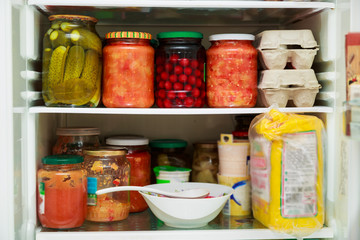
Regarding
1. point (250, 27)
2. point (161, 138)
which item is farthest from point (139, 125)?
point (250, 27)

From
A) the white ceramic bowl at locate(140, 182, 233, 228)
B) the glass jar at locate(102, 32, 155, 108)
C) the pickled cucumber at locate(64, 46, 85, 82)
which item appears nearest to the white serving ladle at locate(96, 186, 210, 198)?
the white ceramic bowl at locate(140, 182, 233, 228)

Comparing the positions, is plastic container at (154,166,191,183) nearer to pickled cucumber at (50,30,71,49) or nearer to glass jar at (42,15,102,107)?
glass jar at (42,15,102,107)

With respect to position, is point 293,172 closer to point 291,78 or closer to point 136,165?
point 291,78

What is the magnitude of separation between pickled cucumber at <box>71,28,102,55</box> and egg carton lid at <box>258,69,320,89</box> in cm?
56

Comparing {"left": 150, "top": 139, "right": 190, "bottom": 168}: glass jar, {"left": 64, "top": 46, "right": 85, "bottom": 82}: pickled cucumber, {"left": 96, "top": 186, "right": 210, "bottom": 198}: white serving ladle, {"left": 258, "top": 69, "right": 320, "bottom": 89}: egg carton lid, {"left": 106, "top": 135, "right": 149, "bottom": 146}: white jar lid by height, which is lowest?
{"left": 96, "top": 186, "right": 210, "bottom": 198}: white serving ladle

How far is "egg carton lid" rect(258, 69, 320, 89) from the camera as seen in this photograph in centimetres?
131

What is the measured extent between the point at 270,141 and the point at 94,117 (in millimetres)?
799

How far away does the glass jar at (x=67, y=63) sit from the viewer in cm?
127

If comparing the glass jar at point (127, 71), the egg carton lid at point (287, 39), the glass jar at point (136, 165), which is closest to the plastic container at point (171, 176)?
the glass jar at point (136, 165)

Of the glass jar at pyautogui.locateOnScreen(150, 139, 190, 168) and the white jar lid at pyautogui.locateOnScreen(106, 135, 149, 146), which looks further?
the glass jar at pyautogui.locateOnScreen(150, 139, 190, 168)

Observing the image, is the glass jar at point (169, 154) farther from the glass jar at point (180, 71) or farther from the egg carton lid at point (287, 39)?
the egg carton lid at point (287, 39)

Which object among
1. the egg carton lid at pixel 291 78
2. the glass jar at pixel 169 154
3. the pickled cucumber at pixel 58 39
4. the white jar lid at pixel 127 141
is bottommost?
the glass jar at pixel 169 154

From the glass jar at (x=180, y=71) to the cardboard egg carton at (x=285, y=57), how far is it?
8.7 inches

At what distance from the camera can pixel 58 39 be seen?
1.27 m
